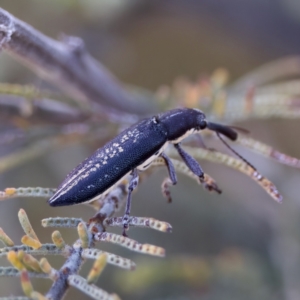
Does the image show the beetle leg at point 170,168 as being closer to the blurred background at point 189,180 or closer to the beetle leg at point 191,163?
the beetle leg at point 191,163

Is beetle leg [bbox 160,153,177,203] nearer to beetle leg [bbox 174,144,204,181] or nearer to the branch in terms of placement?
beetle leg [bbox 174,144,204,181]

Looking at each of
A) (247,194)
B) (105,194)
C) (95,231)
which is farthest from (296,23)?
(95,231)

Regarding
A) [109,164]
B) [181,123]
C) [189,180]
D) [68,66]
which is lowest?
[109,164]

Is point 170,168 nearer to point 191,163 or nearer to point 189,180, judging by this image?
point 191,163

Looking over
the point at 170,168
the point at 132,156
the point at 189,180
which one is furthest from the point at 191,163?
the point at 189,180

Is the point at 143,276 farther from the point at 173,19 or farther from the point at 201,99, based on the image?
the point at 173,19

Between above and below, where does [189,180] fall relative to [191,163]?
above

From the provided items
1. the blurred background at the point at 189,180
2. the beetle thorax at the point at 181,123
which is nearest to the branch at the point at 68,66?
the blurred background at the point at 189,180
